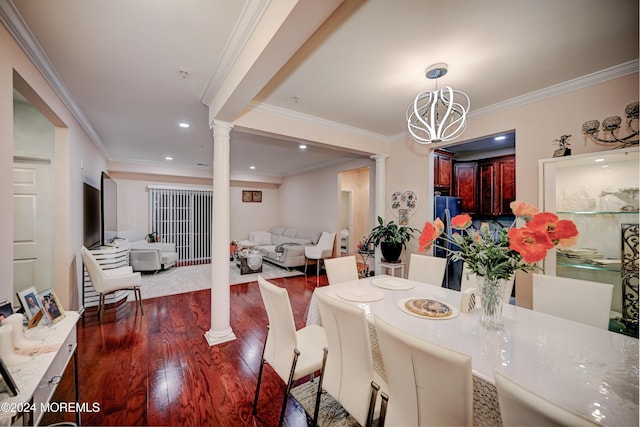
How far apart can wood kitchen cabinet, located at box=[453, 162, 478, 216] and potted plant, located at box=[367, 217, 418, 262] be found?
1.41 metres

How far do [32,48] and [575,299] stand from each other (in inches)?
165

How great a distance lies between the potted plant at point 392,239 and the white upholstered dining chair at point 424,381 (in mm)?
2651

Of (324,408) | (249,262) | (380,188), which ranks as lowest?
(324,408)

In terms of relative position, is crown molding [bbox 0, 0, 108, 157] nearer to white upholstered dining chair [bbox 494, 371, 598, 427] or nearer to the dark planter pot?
white upholstered dining chair [bbox 494, 371, 598, 427]

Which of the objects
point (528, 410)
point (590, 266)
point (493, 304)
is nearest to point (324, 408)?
point (493, 304)

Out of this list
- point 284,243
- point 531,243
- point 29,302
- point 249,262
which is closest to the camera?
point 531,243

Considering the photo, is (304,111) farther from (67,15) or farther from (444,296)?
(444,296)

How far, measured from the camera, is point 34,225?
2932 millimetres

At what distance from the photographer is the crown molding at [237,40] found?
4.83ft

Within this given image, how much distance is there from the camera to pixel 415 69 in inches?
84.9

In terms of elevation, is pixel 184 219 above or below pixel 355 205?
below

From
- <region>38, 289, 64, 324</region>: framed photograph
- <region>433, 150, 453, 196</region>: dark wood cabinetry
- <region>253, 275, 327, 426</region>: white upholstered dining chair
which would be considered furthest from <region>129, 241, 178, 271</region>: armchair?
<region>433, 150, 453, 196</region>: dark wood cabinetry

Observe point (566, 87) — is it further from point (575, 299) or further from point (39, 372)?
point (39, 372)

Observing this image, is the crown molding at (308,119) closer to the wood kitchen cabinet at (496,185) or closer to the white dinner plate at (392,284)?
the wood kitchen cabinet at (496,185)
